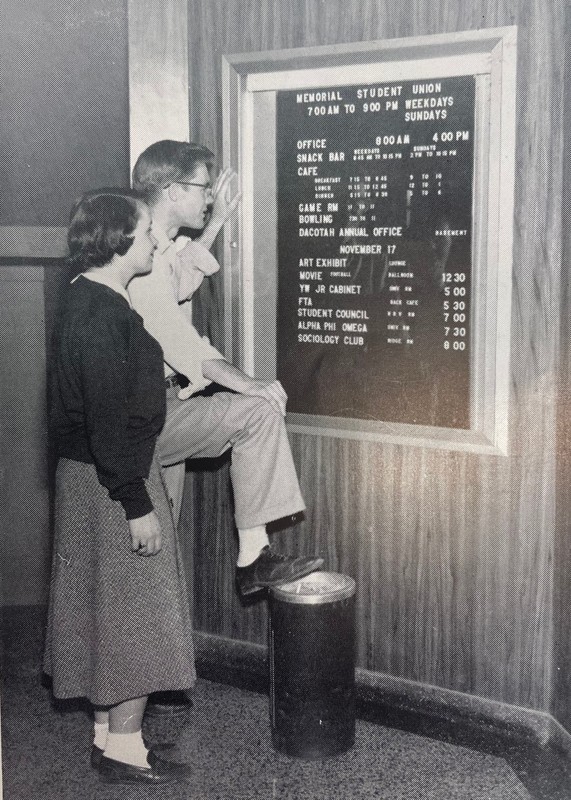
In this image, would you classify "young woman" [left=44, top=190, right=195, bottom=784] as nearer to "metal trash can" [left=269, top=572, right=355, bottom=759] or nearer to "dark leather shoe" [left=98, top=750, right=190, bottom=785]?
"dark leather shoe" [left=98, top=750, right=190, bottom=785]

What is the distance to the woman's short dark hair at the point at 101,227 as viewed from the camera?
2.65 metres

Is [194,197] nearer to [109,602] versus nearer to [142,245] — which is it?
[142,245]

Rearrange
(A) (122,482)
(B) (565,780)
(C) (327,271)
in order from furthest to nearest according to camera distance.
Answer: (C) (327,271)
(B) (565,780)
(A) (122,482)

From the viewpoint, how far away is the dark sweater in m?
2.52

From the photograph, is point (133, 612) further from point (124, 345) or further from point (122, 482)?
point (124, 345)

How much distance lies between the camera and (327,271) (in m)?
3.25

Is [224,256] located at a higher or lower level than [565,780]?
higher

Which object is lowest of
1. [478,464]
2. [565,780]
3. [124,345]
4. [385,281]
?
[565,780]

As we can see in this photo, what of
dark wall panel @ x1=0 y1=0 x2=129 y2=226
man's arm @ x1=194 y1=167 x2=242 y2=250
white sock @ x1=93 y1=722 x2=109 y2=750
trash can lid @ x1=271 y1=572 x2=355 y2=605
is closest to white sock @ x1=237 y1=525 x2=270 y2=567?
trash can lid @ x1=271 y1=572 x2=355 y2=605

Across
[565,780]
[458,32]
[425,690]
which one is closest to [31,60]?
[458,32]

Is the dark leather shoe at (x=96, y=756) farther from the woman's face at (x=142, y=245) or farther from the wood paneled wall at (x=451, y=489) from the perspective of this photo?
the woman's face at (x=142, y=245)

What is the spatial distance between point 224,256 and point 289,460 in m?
0.88

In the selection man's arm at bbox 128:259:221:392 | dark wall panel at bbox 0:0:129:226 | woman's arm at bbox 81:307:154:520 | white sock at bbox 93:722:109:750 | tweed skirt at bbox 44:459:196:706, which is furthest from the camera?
dark wall panel at bbox 0:0:129:226

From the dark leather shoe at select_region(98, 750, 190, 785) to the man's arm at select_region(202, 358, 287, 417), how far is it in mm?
1210
